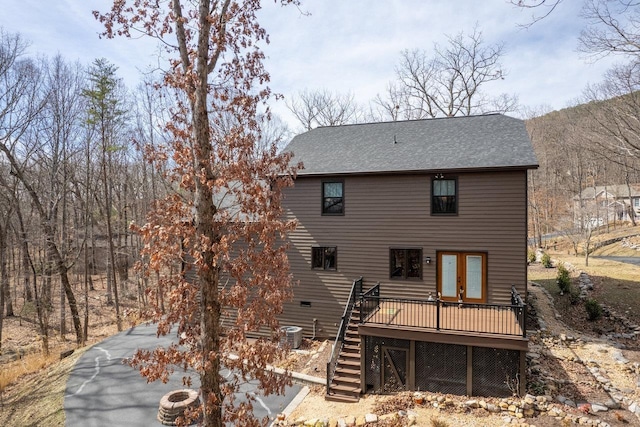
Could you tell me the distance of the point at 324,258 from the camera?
13.4 m

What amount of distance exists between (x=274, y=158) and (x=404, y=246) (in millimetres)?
8105

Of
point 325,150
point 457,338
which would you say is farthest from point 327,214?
point 457,338

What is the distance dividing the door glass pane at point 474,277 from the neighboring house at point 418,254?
0.03m

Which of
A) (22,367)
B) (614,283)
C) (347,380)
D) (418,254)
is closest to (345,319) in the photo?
(347,380)

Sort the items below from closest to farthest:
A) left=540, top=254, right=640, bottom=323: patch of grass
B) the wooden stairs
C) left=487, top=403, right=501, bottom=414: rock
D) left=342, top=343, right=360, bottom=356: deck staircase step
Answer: left=487, top=403, right=501, bottom=414: rock
the wooden stairs
left=342, top=343, right=360, bottom=356: deck staircase step
left=540, top=254, right=640, bottom=323: patch of grass

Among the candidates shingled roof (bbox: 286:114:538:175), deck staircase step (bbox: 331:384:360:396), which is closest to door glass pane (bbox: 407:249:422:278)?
shingled roof (bbox: 286:114:538:175)

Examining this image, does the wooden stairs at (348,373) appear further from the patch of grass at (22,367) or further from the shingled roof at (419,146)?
the patch of grass at (22,367)

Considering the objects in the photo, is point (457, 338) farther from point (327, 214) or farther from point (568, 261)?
point (568, 261)

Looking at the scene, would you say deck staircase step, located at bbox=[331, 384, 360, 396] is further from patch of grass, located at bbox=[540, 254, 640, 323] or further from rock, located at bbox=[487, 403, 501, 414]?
patch of grass, located at bbox=[540, 254, 640, 323]

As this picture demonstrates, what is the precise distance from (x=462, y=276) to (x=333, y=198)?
→ 5.29 meters

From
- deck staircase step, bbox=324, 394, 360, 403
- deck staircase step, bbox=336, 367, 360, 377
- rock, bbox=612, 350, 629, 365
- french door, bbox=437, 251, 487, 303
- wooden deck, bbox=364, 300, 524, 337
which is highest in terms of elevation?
french door, bbox=437, 251, 487, 303

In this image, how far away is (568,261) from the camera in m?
23.8

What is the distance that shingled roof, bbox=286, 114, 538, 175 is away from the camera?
38.1ft

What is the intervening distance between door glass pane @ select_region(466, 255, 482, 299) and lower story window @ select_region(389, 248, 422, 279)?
61.9 inches
